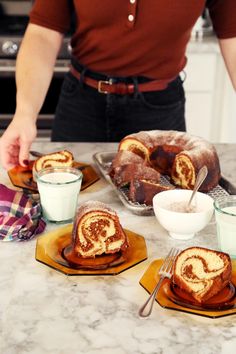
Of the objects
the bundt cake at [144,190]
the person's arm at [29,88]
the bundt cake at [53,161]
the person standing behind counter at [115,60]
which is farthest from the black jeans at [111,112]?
the bundt cake at [144,190]

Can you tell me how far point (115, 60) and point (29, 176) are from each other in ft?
1.58

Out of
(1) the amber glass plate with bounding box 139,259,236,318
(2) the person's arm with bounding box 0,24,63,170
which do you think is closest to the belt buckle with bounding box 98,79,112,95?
(2) the person's arm with bounding box 0,24,63,170

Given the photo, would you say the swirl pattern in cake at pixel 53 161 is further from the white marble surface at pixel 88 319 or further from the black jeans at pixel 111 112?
the black jeans at pixel 111 112

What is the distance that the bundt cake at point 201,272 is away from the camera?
94cm

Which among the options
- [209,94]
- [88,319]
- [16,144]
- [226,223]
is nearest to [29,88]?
[16,144]

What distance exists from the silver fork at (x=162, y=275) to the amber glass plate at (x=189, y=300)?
0.01 m

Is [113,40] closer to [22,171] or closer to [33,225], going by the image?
[22,171]

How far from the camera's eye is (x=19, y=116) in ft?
4.77

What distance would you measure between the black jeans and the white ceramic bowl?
23.9 inches

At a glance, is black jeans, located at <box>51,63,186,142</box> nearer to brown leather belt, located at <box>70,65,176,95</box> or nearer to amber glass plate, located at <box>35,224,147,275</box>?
brown leather belt, located at <box>70,65,176,95</box>

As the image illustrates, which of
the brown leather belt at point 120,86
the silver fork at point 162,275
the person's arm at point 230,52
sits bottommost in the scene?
the silver fork at point 162,275

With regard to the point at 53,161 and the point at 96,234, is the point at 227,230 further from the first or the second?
the point at 53,161

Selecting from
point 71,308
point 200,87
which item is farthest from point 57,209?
point 200,87

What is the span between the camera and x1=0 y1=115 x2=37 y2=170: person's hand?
138 centimetres
